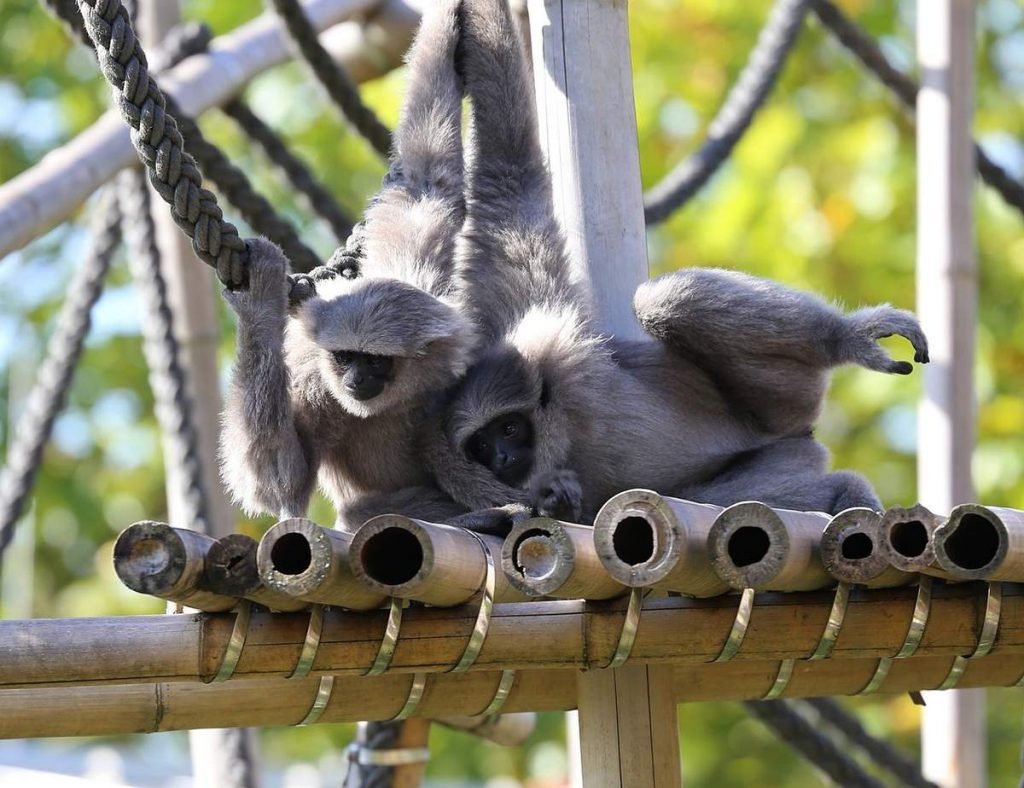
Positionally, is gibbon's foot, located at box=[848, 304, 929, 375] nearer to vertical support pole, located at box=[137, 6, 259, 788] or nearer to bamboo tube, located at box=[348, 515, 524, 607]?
bamboo tube, located at box=[348, 515, 524, 607]

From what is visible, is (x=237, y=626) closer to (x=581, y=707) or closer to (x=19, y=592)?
(x=581, y=707)

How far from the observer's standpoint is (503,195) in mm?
4074

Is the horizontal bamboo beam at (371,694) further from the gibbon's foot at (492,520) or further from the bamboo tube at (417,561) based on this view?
the bamboo tube at (417,561)

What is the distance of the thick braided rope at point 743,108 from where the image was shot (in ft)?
20.7

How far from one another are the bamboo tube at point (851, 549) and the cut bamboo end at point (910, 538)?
0.07m

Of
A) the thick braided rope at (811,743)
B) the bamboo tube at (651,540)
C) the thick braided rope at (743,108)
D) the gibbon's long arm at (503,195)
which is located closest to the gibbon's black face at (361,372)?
the gibbon's long arm at (503,195)

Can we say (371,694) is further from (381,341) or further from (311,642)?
(381,341)

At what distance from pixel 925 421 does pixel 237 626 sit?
370 cm

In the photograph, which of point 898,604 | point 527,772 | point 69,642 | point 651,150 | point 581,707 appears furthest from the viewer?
point 527,772

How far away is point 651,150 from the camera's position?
1048 cm

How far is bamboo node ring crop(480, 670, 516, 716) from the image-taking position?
11.0 feet

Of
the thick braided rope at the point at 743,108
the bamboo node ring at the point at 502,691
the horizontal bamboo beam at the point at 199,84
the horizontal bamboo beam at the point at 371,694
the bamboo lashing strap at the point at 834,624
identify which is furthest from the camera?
the thick braided rope at the point at 743,108

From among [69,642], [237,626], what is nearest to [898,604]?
[237,626]

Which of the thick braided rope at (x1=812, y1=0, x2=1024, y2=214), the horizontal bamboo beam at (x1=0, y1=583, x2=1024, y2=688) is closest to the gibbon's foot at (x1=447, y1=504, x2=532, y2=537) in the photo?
the horizontal bamboo beam at (x1=0, y1=583, x2=1024, y2=688)
